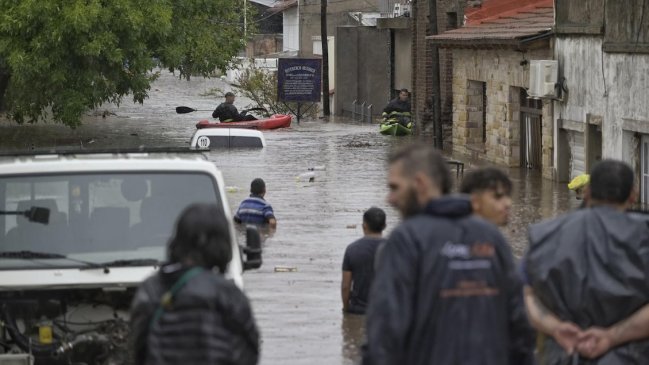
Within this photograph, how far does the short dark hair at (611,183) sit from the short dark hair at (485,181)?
532mm

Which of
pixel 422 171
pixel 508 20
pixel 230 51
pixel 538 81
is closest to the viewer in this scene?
pixel 422 171

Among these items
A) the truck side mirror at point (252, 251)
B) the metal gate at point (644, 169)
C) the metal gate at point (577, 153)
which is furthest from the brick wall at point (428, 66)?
the truck side mirror at point (252, 251)

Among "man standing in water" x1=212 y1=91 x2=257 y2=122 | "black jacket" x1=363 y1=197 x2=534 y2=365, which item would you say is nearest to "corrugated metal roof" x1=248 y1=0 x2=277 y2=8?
"man standing in water" x1=212 y1=91 x2=257 y2=122

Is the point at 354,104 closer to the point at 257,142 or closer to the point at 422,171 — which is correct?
the point at 257,142

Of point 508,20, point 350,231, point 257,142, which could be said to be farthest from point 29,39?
point 350,231

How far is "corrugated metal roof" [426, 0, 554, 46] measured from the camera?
92.8 ft

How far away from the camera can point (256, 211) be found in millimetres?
19344

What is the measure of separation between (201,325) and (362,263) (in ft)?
20.8

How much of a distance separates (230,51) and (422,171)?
35457 millimetres

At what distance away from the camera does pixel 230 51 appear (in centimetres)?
4072

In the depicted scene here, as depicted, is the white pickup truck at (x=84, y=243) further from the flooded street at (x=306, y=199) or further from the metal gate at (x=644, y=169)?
the metal gate at (x=644, y=169)

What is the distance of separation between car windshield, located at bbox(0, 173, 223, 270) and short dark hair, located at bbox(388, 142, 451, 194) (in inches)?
163

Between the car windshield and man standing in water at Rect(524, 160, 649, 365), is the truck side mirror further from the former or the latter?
man standing in water at Rect(524, 160, 649, 365)

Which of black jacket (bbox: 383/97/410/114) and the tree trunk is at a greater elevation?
the tree trunk
